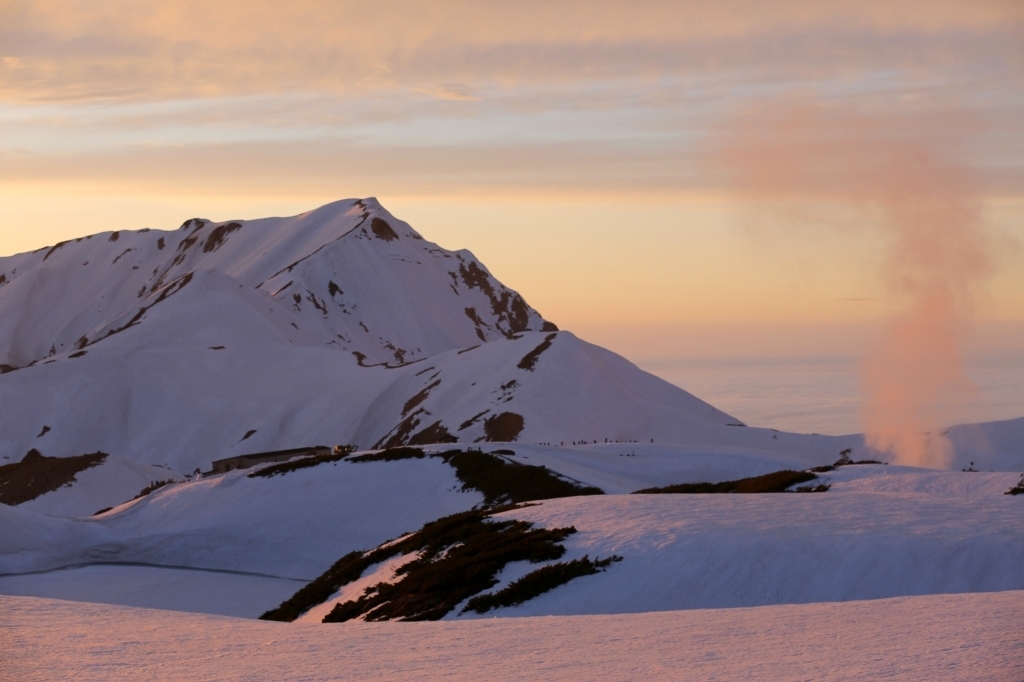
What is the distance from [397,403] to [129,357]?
45.4 meters

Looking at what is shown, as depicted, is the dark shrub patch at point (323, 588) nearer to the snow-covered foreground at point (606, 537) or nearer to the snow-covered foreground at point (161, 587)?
the snow-covered foreground at point (606, 537)

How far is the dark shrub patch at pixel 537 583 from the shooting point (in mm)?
23500

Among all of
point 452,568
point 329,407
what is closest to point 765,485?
point 452,568

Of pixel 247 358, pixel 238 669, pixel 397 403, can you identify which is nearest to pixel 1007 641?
pixel 238 669

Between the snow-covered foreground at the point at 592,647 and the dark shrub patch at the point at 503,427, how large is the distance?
2769 inches

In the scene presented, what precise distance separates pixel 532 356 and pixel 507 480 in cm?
6215

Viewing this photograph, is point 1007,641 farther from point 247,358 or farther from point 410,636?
point 247,358

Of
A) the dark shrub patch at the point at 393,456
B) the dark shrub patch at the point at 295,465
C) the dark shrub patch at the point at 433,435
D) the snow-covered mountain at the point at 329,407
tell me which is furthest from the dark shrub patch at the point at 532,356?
the dark shrub patch at the point at 393,456

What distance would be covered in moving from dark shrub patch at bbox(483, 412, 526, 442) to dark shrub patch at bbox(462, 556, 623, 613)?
212ft

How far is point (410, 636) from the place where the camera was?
17906 mm

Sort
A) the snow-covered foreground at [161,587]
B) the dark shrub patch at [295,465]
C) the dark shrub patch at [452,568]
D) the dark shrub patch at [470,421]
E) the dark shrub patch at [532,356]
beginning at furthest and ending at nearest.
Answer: the dark shrub patch at [532,356], the dark shrub patch at [470,421], the dark shrub patch at [295,465], the snow-covered foreground at [161,587], the dark shrub patch at [452,568]

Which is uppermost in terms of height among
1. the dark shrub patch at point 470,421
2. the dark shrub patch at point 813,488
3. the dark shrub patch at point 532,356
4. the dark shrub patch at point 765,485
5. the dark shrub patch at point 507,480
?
the dark shrub patch at point 532,356

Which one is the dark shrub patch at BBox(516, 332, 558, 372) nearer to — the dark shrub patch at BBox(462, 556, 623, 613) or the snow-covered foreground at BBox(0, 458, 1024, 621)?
the snow-covered foreground at BBox(0, 458, 1024, 621)

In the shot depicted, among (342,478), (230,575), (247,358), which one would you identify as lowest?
(230,575)
